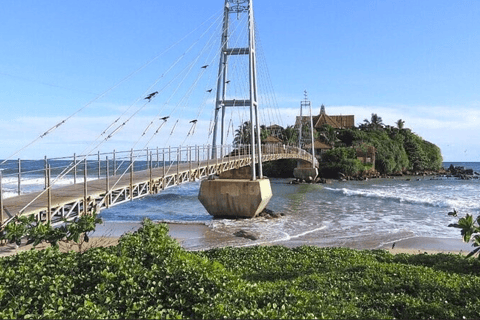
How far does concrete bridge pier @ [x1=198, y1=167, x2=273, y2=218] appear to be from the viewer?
898 inches

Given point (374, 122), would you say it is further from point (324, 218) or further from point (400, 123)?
point (324, 218)

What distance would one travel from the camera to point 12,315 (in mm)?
4699

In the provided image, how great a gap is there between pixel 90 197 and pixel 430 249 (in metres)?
11.4

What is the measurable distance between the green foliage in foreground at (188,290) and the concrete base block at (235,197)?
14888mm

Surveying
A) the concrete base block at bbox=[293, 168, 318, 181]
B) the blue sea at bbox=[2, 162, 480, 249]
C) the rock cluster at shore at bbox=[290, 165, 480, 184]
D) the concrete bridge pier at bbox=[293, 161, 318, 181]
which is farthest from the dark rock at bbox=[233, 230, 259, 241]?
the concrete base block at bbox=[293, 168, 318, 181]

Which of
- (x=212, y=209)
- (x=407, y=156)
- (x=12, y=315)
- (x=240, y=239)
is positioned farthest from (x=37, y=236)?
(x=407, y=156)

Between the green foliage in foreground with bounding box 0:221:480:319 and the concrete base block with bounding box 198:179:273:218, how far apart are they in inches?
586

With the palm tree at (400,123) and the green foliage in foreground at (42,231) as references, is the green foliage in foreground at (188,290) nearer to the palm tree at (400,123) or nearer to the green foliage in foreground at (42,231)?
the green foliage in foreground at (42,231)

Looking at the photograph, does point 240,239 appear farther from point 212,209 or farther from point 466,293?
point 466,293

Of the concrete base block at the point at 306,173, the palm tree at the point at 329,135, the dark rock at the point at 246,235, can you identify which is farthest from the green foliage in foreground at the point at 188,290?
the palm tree at the point at 329,135

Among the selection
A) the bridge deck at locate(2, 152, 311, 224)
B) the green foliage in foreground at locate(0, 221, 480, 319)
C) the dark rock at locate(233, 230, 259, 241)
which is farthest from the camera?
the dark rock at locate(233, 230, 259, 241)

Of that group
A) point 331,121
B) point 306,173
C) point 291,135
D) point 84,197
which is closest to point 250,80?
point 84,197

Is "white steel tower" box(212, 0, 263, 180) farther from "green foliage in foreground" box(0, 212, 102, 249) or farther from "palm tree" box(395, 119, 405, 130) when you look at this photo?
"palm tree" box(395, 119, 405, 130)

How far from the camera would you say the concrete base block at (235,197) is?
22.8m
